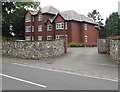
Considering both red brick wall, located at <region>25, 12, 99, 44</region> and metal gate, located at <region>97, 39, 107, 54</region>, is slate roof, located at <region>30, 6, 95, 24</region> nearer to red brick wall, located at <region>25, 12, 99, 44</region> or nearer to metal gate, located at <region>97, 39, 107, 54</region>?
red brick wall, located at <region>25, 12, 99, 44</region>

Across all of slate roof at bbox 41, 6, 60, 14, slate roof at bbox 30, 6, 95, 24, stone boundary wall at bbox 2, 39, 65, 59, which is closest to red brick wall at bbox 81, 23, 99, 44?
slate roof at bbox 30, 6, 95, 24

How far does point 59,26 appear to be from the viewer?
42.8 meters

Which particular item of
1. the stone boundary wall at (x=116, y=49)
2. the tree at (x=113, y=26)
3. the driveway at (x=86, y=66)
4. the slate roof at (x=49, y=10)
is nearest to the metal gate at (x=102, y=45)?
the driveway at (x=86, y=66)

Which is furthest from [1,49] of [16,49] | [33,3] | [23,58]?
[33,3]

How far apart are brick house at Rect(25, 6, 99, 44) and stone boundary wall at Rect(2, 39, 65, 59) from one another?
808 inches

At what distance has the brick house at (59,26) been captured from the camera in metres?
42.2

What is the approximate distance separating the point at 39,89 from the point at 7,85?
5.06 ft

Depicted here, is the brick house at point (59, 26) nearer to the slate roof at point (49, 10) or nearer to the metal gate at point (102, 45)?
the slate roof at point (49, 10)

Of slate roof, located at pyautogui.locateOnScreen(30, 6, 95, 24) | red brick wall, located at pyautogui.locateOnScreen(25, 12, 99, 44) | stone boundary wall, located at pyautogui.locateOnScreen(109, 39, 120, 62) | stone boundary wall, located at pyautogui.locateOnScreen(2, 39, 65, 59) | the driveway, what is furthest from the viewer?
slate roof, located at pyautogui.locateOnScreen(30, 6, 95, 24)

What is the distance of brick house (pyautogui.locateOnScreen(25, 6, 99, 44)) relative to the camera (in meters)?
42.2

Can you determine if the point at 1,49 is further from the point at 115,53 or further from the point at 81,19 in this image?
the point at 81,19

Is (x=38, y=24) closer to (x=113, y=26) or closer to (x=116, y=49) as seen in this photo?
(x=113, y=26)

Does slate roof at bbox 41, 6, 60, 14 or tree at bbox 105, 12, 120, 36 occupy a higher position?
slate roof at bbox 41, 6, 60, 14

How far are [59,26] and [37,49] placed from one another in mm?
23629
